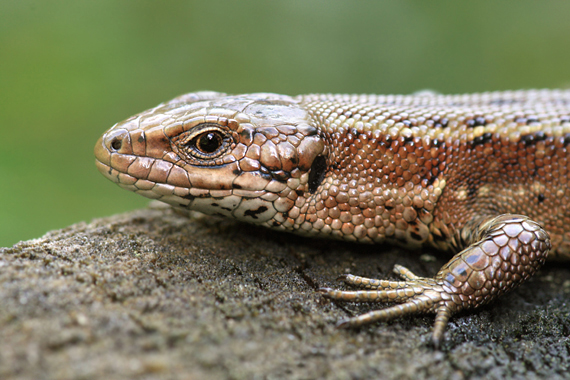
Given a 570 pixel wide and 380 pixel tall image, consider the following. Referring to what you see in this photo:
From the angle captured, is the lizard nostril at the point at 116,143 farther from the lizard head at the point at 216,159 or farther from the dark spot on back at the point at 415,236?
the dark spot on back at the point at 415,236

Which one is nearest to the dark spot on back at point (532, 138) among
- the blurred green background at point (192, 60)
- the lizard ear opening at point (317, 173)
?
the lizard ear opening at point (317, 173)

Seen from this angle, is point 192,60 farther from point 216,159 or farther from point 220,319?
point 220,319

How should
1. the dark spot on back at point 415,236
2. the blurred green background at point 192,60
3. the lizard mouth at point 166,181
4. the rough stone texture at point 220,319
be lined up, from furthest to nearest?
1. the blurred green background at point 192,60
2. the dark spot on back at point 415,236
3. the lizard mouth at point 166,181
4. the rough stone texture at point 220,319

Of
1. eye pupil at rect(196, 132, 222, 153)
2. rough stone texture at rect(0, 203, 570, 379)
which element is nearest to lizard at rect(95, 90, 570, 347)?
eye pupil at rect(196, 132, 222, 153)

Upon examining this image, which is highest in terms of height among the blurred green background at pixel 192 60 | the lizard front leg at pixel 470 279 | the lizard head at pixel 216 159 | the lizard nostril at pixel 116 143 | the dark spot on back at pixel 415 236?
the blurred green background at pixel 192 60

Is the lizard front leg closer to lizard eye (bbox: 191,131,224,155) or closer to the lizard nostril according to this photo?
lizard eye (bbox: 191,131,224,155)

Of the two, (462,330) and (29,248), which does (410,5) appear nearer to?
(462,330)

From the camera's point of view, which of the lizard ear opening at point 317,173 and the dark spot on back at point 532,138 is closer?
the lizard ear opening at point 317,173
